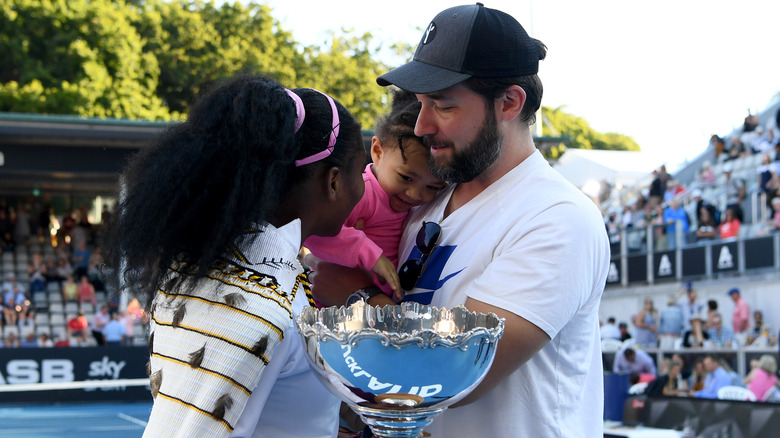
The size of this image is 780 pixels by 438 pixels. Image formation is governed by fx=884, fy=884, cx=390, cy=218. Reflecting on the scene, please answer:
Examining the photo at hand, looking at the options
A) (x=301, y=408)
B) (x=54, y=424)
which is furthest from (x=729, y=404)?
(x=54, y=424)

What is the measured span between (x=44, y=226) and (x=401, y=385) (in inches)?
957

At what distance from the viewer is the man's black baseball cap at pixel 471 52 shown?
2.40 meters

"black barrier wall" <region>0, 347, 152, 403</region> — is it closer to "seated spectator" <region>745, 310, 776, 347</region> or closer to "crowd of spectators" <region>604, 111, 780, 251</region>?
"seated spectator" <region>745, 310, 776, 347</region>

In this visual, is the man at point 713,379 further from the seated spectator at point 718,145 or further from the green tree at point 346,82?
the green tree at point 346,82

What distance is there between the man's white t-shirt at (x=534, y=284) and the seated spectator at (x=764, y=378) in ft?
28.3

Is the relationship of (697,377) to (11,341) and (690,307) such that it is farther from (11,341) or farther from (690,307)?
(11,341)

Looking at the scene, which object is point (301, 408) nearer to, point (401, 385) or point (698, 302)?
point (401, 385)

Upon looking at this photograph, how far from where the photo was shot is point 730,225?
1518 centimetres

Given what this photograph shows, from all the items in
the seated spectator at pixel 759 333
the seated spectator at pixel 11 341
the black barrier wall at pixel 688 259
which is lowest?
the seated spectator at pixel 11 341

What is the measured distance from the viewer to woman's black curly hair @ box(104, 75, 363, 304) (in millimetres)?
1905

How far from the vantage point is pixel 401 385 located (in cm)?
188

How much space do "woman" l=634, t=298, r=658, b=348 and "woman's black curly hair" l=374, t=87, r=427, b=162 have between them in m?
13.1

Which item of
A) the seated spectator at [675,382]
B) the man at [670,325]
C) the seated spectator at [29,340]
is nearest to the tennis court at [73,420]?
the seated spectator at [29,340]

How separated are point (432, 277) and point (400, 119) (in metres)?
0.70
